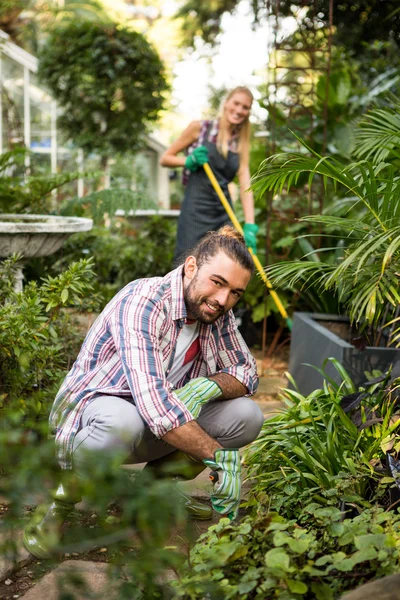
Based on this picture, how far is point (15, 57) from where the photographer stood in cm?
1216

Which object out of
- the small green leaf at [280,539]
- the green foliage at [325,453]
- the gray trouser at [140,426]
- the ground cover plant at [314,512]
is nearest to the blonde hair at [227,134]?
the ground cover plant at [314,512]

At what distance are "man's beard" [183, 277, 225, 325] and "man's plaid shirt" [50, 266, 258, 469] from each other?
0.09ft

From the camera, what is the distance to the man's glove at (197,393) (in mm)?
2551

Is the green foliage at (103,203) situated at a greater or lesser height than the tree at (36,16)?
lesser

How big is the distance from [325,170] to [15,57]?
10749 millimetres

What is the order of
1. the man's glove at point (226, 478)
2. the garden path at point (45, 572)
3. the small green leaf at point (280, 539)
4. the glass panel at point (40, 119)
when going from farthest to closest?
1. the glass panel at point (40, 119)
2. the man's glove at point (226, 478)
3. the garden path at point (45, 572)
4. the small green leaf at point (280, 539)

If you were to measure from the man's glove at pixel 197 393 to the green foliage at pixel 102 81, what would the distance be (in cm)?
847

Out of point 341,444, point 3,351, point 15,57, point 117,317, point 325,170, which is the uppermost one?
point 15,57

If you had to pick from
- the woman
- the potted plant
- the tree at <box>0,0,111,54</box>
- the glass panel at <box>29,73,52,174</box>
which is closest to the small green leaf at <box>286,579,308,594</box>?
the potted plant

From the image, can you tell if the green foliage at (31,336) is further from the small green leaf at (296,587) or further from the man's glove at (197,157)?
the man's glove at (197,157)

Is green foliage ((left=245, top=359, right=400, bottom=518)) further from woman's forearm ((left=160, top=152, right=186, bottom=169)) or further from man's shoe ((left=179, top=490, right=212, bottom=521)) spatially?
woman's forearm ((left=160, top=152, right=186, bottom=169))

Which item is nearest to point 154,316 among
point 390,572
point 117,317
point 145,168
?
point 117,317

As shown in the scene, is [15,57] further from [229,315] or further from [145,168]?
[229,315]

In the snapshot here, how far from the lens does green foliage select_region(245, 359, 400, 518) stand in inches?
97.8
